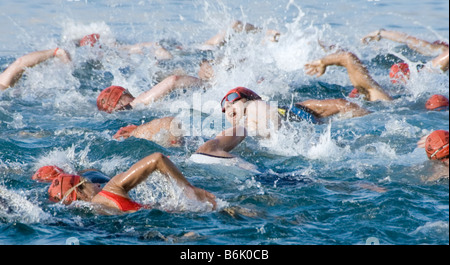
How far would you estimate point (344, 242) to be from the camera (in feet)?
15.0

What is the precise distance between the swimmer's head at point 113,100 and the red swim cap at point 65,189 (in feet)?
12.3

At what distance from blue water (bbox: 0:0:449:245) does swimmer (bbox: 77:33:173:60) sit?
1.04 ft

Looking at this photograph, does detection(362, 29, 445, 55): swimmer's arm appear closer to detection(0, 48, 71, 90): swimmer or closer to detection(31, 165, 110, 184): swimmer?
detection(0, 48, 71, 90): swimmer

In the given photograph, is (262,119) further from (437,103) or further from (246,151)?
(437,103)

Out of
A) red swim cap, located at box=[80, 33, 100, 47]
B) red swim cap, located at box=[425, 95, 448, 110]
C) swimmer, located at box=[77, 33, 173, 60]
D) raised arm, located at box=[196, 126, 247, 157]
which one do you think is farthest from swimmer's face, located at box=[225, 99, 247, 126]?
red swim cap, located at box=[80, 33, 100, 47]

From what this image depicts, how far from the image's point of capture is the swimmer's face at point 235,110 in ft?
24.4

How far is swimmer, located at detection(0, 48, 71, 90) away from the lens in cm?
977

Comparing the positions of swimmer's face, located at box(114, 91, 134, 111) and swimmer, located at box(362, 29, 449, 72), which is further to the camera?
swimmer, located at box(362, 29, 449, 72)

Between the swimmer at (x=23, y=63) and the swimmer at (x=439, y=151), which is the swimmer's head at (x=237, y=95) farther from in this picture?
the swimmer at (x=23, y=63)

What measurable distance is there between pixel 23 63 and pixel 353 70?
567 centimetres

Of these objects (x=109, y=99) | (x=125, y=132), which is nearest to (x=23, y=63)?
(x=109, y=99)

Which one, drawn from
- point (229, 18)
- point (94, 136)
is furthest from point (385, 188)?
point (229, 18)

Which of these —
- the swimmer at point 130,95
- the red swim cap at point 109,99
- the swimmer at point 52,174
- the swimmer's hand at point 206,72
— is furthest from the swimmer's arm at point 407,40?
the swimmer at point 52,174
